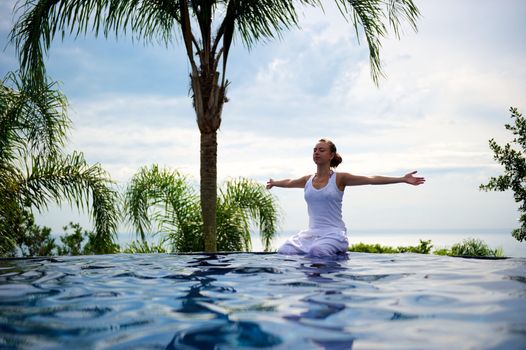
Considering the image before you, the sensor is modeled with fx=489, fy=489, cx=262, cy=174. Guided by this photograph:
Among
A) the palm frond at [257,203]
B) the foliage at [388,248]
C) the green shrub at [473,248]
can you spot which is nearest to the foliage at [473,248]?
the green shrub at [473,248]

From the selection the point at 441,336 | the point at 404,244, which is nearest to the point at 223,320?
the point at 441,336

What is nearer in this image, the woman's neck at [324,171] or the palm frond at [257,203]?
the woman's neck at [324,171]

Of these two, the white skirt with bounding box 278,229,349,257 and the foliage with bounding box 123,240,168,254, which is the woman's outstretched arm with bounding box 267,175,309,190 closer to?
the white skirt with bounding box 278,229,349,257

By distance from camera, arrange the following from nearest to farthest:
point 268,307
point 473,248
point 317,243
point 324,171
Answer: point 268,307
point 317,243
point 324,171
point 473,248

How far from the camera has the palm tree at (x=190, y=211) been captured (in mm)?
9000

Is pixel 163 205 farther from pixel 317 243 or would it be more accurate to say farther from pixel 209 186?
pixel 317 243

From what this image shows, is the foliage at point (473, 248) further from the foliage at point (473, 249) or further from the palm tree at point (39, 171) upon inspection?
the palm tree at point (39, 171)

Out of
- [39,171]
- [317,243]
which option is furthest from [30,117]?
[317,243]

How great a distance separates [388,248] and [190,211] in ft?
12.6

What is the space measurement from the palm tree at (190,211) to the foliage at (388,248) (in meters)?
1.68

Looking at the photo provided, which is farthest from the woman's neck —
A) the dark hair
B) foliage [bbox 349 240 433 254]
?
foliage [bbox 349 240 433 254]

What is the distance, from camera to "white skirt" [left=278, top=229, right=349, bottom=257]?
5344mm

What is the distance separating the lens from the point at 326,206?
Answer: 17.8ft

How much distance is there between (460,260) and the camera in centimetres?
524
